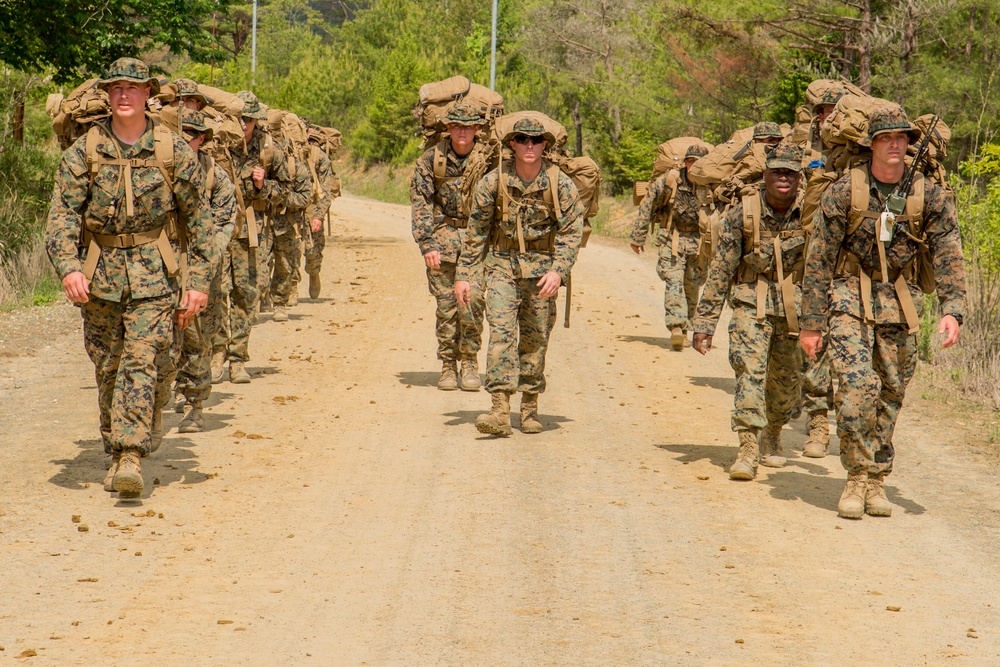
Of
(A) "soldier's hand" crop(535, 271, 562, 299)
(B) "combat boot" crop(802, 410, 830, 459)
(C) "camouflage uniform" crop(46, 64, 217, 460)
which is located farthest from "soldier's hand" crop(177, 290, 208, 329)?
(B) "combat boot" crop(802, 410, 830, 459)

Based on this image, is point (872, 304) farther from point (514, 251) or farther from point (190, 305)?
point (190, 305)

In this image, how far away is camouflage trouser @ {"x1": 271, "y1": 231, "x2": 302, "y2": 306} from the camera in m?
15.9

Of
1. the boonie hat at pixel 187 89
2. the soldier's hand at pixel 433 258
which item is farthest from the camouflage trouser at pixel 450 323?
the boonie hat at pixel 187 89

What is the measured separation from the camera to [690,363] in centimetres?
1390

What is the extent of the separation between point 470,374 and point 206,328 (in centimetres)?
277

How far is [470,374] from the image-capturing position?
1193 centimetres

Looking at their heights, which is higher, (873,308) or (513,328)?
(873,308)

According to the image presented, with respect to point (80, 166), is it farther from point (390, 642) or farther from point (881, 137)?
point (881, 137)

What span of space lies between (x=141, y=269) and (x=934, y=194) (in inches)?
180

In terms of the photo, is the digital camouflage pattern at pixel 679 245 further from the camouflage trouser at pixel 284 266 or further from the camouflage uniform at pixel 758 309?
the camouflage uniform at pixel 758 309

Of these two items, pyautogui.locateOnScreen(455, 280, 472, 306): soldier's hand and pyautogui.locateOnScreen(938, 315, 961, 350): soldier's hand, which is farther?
pyautogui.locateOnScreen(455, 280, 472, 306): soldier's hand

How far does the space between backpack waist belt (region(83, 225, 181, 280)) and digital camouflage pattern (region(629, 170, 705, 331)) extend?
767 centimetres

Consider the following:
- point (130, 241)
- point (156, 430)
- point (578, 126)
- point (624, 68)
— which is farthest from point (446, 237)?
point (578, 126)

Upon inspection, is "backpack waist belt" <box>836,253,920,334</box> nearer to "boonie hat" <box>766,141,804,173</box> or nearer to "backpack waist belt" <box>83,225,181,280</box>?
"boonie hat" <box>766,141,804,173</box>
